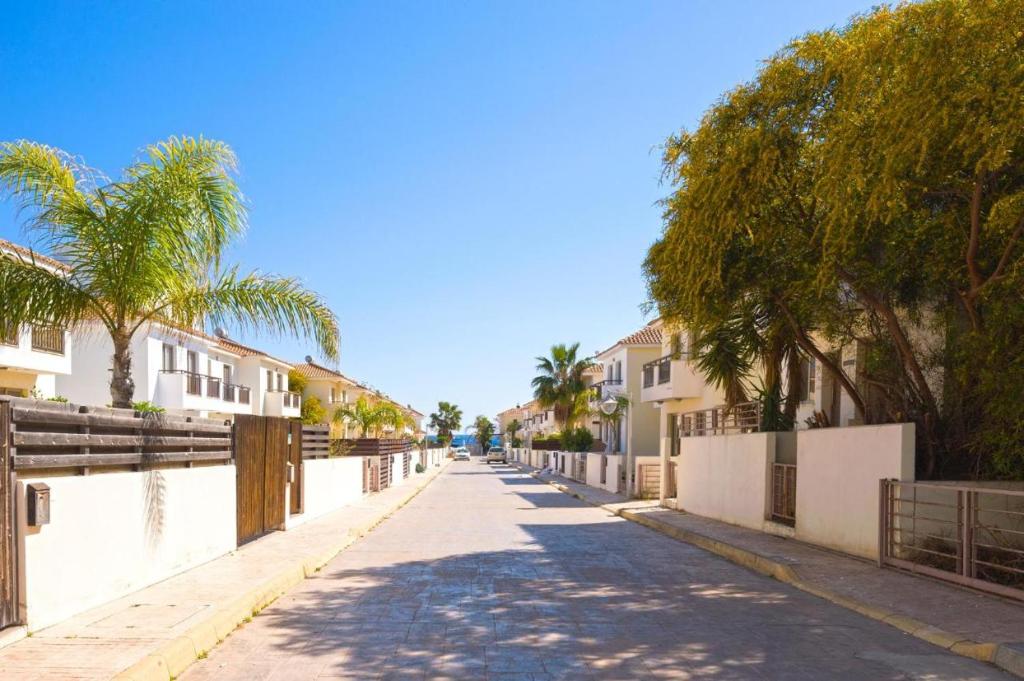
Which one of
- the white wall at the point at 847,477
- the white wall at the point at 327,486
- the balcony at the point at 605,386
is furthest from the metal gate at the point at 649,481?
the balcony at the point at 605,386

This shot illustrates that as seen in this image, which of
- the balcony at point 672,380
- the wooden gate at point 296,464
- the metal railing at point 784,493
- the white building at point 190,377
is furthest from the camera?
the white building at point 190,377

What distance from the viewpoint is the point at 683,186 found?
14.4m

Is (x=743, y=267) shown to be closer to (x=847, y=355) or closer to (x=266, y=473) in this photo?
(x=847, y=355)

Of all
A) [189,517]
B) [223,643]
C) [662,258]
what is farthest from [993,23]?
[189,517]

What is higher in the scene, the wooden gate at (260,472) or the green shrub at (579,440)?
the wooden gate at (260,472)

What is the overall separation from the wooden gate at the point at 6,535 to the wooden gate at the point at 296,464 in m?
11.7

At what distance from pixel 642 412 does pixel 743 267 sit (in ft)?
117

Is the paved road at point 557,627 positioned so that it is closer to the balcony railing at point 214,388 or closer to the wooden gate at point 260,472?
the wooden gate at point 260,472

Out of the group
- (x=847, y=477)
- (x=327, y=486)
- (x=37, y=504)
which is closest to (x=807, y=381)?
(x=847, y=477)

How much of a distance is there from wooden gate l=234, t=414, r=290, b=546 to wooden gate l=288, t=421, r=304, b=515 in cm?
94

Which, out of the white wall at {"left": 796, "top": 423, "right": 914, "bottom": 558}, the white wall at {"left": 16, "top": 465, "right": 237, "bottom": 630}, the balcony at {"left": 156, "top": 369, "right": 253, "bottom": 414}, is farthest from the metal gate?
the balcony at {"left": 156, "top": 369, "right": 253, "bottom": 414}

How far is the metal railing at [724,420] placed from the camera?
810 inches

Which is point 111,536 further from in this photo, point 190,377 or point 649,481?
point 190,377

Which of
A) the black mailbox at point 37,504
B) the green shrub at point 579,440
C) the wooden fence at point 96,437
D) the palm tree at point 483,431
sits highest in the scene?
the wooden fence at point 96,437
